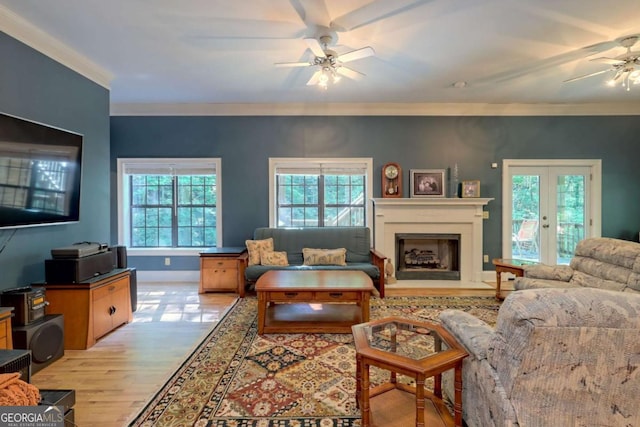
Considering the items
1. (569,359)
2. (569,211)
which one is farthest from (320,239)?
(569,211)

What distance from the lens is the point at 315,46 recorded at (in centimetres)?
267

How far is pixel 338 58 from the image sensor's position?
274 centimetres

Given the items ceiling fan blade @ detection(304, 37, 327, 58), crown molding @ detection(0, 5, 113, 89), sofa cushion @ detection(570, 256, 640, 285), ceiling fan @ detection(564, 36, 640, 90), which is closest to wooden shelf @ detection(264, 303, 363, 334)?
sofa cushion @ detection(570, 256, 640, 285)

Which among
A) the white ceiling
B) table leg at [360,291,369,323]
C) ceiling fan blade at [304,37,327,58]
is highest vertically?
the white ceiling

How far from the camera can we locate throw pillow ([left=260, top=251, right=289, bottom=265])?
431 centimetres

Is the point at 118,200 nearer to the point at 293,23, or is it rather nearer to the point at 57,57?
the point at 57,57

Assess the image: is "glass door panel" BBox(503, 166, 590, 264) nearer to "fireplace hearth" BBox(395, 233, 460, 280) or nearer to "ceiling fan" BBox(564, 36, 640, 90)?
"fireplace hearth" BBox(395, 233, 460, 280)

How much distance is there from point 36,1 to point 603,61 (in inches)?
211

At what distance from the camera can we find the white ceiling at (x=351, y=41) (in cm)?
241

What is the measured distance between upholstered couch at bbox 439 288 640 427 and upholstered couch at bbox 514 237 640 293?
6.83 ft

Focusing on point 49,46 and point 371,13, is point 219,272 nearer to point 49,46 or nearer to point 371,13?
point 49,46

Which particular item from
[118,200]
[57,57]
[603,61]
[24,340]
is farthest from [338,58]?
[118,200]

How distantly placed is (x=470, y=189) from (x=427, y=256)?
4.23 feet

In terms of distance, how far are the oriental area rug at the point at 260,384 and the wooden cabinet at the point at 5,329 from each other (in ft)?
3.52
